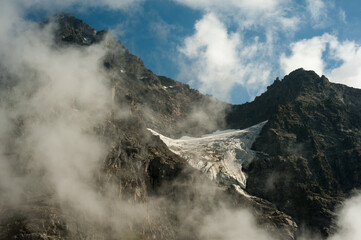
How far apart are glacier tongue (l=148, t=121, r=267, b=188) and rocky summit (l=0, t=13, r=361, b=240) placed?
0.28 meters

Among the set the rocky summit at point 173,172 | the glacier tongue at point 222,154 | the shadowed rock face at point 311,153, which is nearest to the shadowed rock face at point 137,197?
the rocky summit at point 173,172

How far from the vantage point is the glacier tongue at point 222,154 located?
79.3 meters

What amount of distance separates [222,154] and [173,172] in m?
20.2

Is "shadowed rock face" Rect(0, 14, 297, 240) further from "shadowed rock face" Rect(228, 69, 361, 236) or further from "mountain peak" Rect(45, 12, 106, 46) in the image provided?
"mountain peak" Rect(45, 12, 106, 46)


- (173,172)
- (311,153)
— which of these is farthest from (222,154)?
(311,153)

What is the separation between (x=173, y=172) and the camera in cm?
7212

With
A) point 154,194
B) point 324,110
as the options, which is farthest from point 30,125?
point 324,110

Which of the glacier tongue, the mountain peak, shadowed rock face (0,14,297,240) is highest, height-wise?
the mountain peak

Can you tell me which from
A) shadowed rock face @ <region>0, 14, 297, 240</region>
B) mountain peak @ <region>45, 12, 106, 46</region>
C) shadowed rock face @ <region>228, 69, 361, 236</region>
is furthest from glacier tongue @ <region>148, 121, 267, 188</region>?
mountain peak @ <region>45, 12, 106, 46</region>

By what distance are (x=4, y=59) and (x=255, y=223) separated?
6422 cm

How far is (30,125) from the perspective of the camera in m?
61.9

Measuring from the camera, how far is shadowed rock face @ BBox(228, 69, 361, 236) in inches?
2835

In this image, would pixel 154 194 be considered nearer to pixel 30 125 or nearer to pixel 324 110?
pixel 30 125

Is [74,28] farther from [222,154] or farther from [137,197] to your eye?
[137,197]
